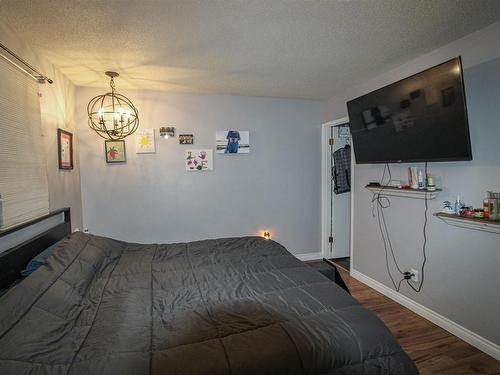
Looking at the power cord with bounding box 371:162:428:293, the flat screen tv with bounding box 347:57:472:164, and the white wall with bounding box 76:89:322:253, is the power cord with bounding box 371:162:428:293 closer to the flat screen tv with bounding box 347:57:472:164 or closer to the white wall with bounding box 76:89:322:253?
the flat screen tv with bounding box 347:57:472:164

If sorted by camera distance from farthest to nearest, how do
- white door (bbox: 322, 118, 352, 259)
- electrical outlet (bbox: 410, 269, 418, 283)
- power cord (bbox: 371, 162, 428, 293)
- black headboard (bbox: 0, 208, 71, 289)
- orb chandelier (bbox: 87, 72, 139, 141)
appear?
white door (bbox: 322, 118, 352, 259), orb chandelier (bbox: 87, 72, 139, 141), power cord (bbox: 371, 162, 428, 293), electrical outlet (bbox: 410, 269, 418, 283), black headboard (bbox: 0, 208, 71, 289)

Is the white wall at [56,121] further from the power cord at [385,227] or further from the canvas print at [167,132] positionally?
the power cord at [385,227]

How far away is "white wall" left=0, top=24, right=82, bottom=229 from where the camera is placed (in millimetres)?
2056

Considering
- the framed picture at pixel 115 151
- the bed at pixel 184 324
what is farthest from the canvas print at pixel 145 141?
the bed at pixel 184 324

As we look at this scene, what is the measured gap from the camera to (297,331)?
1.18m

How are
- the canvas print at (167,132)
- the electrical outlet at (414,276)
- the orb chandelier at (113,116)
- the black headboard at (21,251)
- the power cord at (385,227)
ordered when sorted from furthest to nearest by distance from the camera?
1. the canvas print at (167,132)
2. the orb chandelier at (113,116)
3. the power cord at (385,227)
4. the electrical outlet at (414,276)
5. the black headboard at (21,251)

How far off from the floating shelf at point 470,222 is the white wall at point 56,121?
339 centimetres

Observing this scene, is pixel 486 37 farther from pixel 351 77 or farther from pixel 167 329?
pixel 167 329

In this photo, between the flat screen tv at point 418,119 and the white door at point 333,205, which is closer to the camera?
the flat screen tv at point 418,119

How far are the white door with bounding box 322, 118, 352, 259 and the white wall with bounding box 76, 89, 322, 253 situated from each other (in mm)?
120

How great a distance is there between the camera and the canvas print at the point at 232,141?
347 centimetres

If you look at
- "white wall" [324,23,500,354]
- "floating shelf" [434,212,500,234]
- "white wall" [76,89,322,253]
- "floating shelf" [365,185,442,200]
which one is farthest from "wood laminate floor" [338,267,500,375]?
"white wall" [76,89,322,253]

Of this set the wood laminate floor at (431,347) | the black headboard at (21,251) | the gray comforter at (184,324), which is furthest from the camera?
the wood laminate floor at (431,347)

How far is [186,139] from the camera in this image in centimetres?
335
